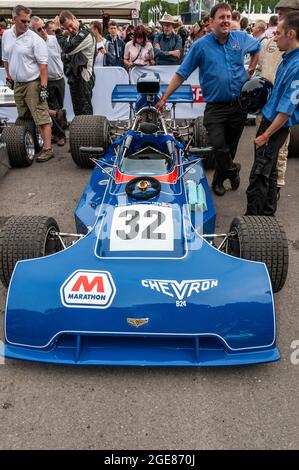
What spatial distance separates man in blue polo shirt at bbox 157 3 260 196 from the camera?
14.2ft

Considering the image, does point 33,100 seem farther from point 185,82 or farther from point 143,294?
point 143,294

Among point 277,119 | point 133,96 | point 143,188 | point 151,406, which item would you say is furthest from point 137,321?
point 133,96

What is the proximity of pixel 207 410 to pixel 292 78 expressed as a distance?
2.52 m

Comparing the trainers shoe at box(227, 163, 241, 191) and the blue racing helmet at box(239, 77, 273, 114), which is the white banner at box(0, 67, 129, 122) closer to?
the trainers shoe at box(227, 163, 241, 191)

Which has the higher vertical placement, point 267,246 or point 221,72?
point 221,72

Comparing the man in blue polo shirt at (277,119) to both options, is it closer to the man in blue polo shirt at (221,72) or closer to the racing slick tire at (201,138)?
the man in blue polo shirt at (221,72)

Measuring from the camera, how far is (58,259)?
280 cm

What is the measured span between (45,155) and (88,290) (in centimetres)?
442

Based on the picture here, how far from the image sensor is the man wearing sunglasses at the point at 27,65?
560cm

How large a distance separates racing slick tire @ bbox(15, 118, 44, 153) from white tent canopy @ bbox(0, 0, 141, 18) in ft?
29.1

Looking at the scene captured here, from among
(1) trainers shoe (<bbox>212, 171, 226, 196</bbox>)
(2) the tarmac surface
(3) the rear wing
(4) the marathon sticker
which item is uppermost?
(3) the rear wing

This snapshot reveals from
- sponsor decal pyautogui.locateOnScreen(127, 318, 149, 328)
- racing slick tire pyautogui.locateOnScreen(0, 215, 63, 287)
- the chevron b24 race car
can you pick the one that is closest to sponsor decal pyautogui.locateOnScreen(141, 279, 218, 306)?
the chevron b24 race car

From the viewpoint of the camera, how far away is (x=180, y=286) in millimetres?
2576

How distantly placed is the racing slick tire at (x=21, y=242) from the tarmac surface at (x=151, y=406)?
0.71 metres
